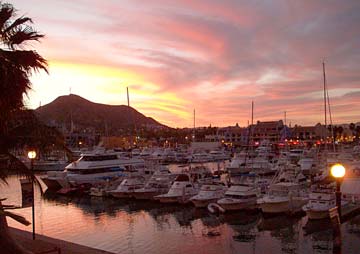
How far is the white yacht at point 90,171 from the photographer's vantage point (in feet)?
163

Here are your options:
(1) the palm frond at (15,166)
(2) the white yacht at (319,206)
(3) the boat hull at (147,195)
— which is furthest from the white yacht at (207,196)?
(1) the palm frond at (15,166)

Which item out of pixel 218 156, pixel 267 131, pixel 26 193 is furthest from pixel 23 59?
pixel 267 131

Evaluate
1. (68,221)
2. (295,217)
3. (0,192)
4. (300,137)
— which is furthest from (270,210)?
(300,137)

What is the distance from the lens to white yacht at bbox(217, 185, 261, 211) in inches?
1287

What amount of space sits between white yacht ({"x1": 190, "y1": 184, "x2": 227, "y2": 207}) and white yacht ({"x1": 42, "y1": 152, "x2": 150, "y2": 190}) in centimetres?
1713

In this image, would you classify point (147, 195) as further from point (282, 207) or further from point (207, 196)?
point (282, 207)

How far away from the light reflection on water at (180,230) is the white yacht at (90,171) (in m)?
11.5

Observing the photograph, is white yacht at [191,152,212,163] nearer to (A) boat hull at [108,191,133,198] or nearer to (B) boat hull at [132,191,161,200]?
(A) boat hull at [108,191,133,198]

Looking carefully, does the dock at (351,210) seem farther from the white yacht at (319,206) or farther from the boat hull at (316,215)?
the boat hull at (316,215)

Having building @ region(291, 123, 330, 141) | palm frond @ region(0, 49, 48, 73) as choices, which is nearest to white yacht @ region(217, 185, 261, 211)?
palm frond @ region(0, 49, 48, 73)

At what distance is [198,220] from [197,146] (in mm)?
100264

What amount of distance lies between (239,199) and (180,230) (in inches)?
271

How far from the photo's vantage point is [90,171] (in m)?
51.8

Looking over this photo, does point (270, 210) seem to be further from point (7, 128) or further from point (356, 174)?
point (7, 128)
